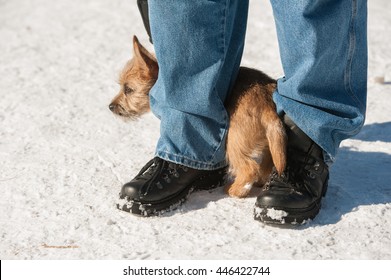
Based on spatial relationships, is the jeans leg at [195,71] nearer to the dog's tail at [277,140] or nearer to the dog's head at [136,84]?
the dog's tail at [277,140]

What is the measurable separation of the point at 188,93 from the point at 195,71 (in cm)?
11

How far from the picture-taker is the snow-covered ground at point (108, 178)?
2.53 meters

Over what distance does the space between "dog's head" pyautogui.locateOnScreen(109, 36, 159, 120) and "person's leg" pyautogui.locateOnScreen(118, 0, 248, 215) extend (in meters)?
0.38

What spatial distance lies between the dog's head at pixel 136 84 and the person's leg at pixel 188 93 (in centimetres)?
38

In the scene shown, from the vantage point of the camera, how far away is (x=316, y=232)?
8.55 ft

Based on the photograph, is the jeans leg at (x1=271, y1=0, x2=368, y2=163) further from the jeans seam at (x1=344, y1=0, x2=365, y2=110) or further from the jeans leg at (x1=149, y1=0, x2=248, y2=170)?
the jeans leg at (x1=149, y1=0, x2=248, y2=170)

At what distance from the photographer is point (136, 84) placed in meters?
3.40

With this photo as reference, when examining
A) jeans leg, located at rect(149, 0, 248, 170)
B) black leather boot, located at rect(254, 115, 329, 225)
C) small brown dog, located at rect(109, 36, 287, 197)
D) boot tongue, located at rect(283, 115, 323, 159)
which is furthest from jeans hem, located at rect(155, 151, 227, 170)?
boot tongue, located at rect(283, 115, 323, 159)

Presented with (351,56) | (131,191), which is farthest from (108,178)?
(351,56)

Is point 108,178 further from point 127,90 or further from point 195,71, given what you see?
point 195,71

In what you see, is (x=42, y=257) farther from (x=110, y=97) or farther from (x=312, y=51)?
(x=110, y=97)

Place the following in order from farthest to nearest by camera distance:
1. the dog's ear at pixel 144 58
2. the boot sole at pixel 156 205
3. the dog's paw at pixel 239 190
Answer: the dog's ear at pixel 144 58 < the dog's paw at pixel 239 190 < the boot sole at pixel 156 205

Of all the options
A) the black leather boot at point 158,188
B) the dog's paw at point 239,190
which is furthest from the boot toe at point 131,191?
the dog's paw at point 239,190
